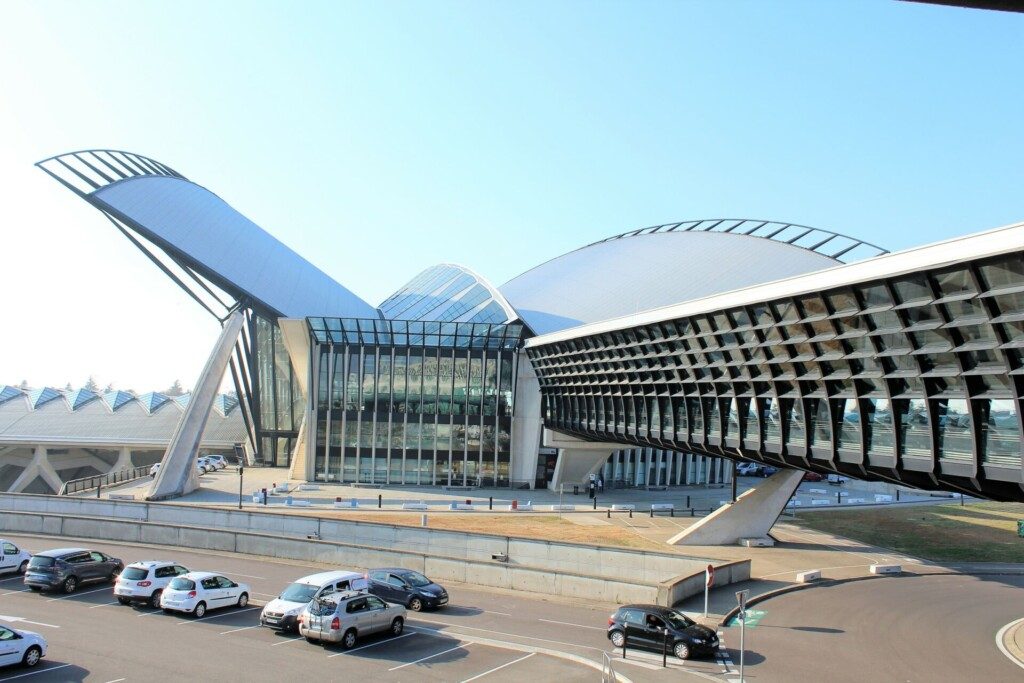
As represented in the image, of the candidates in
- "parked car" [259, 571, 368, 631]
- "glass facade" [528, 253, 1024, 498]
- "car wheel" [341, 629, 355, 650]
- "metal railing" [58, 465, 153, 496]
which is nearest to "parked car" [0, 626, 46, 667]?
"parked car" [259, 571, 368, 631]

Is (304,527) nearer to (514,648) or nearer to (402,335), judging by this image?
(514,648)

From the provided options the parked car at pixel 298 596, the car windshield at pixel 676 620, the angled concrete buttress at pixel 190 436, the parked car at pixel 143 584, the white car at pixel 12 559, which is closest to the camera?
the car windshield at pixel 676 620

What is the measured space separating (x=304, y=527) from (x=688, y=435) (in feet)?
60.4

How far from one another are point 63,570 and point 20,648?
7.95 metres

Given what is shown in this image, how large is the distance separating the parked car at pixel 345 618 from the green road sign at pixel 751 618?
9.74 m

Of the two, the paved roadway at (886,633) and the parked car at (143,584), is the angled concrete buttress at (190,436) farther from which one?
the paved roadway at (886,633)

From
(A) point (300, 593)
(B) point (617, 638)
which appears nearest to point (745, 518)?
(B) point (617, 638)

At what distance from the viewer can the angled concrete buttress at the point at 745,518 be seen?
36.8m

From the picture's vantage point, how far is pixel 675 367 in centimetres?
3712

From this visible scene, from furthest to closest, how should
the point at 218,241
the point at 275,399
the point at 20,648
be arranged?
the point at 275,399 → the point at 218,241 → the point at 20,648

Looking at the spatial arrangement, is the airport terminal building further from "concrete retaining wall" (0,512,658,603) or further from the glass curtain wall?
"concrete retaining wall" (0,512,658,603)

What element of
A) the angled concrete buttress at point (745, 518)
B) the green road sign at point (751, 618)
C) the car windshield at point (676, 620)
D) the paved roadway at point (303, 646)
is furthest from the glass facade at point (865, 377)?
the paved roadway at point (303, 646)

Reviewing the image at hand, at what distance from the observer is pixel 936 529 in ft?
148

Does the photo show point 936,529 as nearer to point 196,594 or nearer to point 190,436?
point 196,594
